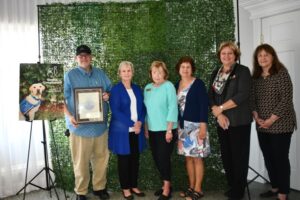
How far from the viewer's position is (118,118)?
3023 mm

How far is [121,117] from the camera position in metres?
3.01

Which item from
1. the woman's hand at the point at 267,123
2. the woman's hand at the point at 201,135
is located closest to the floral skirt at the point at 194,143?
the woman's hand at the point at 201,135

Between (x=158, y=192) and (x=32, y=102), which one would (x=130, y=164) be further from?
(x=32, y=102)

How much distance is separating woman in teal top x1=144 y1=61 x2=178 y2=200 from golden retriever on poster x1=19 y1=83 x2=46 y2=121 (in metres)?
1.04

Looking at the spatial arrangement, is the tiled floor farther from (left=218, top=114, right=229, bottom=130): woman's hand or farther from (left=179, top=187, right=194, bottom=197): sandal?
(left=218, top=114, right=229, bottom=130): woman's hand

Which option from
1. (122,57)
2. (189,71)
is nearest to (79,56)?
(122,57)

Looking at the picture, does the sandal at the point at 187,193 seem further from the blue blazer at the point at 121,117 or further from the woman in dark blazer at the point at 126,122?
the blue blazer at the point at 121,117

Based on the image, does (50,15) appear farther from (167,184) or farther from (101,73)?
(167,184)

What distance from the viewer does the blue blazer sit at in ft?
9.91

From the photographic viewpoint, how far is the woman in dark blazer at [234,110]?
2891mm

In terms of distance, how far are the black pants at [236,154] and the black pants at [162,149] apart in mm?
520

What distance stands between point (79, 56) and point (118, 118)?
28.8 inches

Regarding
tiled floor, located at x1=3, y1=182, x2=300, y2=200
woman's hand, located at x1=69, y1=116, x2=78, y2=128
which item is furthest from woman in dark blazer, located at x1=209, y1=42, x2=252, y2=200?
woman's hand, located at x1=69, y1=116, x2=78, y2=128

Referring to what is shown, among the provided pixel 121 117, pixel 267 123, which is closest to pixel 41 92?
pixel 121 117
